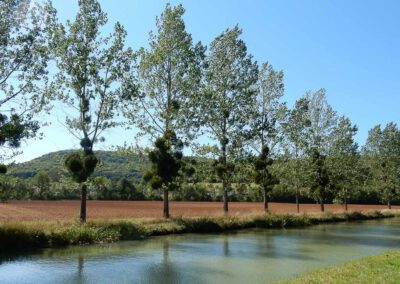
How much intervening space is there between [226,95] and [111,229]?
61.9 ft

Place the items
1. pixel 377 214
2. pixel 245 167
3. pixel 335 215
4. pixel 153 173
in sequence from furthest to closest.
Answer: pixel 377 214 < pixel 335 215 < pixel 245 167 < pixel 153 173

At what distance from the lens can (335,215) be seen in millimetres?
52531

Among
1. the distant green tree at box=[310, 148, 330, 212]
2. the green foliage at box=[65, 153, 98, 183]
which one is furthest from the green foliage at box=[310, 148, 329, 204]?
the green foliage at box=[65, 153, 98, 183]

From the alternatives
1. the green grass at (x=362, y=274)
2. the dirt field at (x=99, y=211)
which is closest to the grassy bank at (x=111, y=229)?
the dirt field at (x=99, y=211)

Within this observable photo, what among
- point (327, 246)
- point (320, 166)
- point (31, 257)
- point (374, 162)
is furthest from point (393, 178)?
point (31, 257)

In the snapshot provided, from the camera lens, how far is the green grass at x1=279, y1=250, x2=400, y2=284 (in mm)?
12695

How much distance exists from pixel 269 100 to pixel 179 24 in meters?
14.7

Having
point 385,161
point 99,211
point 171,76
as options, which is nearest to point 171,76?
point 171,76

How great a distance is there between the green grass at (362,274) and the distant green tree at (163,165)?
19.0m

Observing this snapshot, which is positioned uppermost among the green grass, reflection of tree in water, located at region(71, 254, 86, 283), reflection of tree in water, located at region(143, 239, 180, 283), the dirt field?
the dirt field

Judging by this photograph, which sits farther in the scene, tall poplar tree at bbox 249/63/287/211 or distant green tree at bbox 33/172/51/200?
distant green tree at bbox 33/172/51/200

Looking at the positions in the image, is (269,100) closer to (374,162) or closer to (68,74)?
(68,74)

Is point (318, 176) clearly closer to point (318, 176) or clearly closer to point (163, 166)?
point (318, 176)

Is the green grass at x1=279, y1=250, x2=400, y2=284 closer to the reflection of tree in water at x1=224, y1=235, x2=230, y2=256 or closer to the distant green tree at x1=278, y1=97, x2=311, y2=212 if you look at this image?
the reflection of tree in water at x1=224, y1=235, x2=230, y2=256
